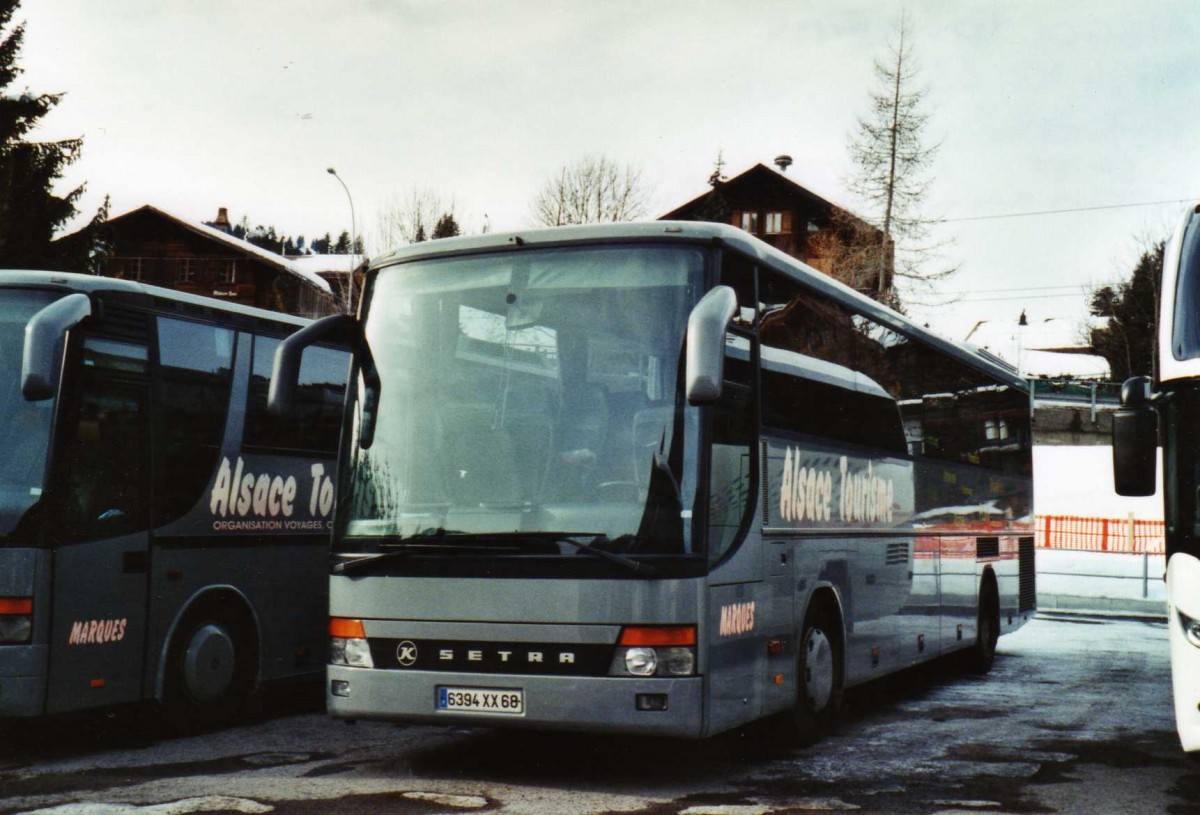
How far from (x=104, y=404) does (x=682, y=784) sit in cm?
441

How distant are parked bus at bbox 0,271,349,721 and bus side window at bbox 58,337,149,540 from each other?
0.01 meters

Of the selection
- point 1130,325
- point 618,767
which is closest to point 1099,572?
point 618,767

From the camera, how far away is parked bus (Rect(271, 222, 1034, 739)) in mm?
7289

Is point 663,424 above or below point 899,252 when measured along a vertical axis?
below

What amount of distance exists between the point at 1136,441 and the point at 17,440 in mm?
6661

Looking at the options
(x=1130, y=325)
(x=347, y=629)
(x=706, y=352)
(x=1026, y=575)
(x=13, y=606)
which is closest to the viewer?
(x=706, y=352)

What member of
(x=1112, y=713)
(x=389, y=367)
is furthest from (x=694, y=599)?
(x=1112, y=713)

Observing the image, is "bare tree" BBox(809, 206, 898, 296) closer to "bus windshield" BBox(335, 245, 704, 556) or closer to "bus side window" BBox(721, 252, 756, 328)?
"bus side window" BBox(721, 252, 756, 328)

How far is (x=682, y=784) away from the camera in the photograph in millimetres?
7883

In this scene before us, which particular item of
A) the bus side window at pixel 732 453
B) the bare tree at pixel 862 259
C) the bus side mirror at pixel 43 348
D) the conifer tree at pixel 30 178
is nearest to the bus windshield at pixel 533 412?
the bus side window at pixel 732 453

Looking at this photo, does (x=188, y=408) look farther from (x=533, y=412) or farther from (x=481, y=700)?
(x=481, y=700)

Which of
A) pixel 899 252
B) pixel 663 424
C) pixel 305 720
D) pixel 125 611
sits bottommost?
pixel 305 720

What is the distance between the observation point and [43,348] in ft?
25.6

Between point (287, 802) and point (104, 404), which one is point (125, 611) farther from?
point (287, 802)
